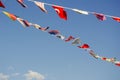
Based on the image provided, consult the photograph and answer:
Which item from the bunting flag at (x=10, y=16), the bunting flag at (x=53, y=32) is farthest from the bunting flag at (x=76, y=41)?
Result: the bunting flag at (x=10, y=16)

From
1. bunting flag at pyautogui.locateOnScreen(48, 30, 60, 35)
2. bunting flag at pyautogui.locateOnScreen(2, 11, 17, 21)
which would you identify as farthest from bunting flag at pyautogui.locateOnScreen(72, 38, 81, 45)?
bunting flag at pyautogui.locateOnScreen(2, 11, 17, 21)

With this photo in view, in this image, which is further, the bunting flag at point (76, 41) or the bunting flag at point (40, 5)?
the bunting flag at point (76, 41)

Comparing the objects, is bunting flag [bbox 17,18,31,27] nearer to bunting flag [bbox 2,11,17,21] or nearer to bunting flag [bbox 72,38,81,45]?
bunting flag [bbox 2,11,17,21]

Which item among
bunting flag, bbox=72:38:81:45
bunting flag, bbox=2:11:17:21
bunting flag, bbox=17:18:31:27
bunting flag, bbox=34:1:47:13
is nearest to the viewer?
bunting flag, bbox=34:1:47:13

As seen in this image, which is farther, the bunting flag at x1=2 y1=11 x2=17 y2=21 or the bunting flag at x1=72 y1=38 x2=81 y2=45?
the bunting flag at x1=72 y1=38 x2=81 y2=45

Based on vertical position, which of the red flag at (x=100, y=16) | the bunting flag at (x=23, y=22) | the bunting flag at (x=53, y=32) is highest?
the bunting flag at (x=23, y=22)

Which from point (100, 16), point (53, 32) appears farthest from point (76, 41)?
point (100, 16)

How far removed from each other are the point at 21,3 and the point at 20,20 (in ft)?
5.71

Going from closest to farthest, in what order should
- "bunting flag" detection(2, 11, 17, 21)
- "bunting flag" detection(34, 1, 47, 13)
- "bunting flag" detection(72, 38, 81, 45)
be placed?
"bunting flag" detection(34, 1, 47, 13) → "bunting flag" detection(2, 11, 17, 21) → "bunting flag" detection(72, 38, 81, 45)

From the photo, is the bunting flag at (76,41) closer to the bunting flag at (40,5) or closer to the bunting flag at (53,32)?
the bunting flag at (53,32)

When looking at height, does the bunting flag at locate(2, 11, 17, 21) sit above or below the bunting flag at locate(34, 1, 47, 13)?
above

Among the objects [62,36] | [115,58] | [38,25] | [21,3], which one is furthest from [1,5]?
[115,58]

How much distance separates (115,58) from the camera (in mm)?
16312

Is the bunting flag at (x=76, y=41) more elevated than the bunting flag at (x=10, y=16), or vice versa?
the bunting flag at (x=10, y=16)
